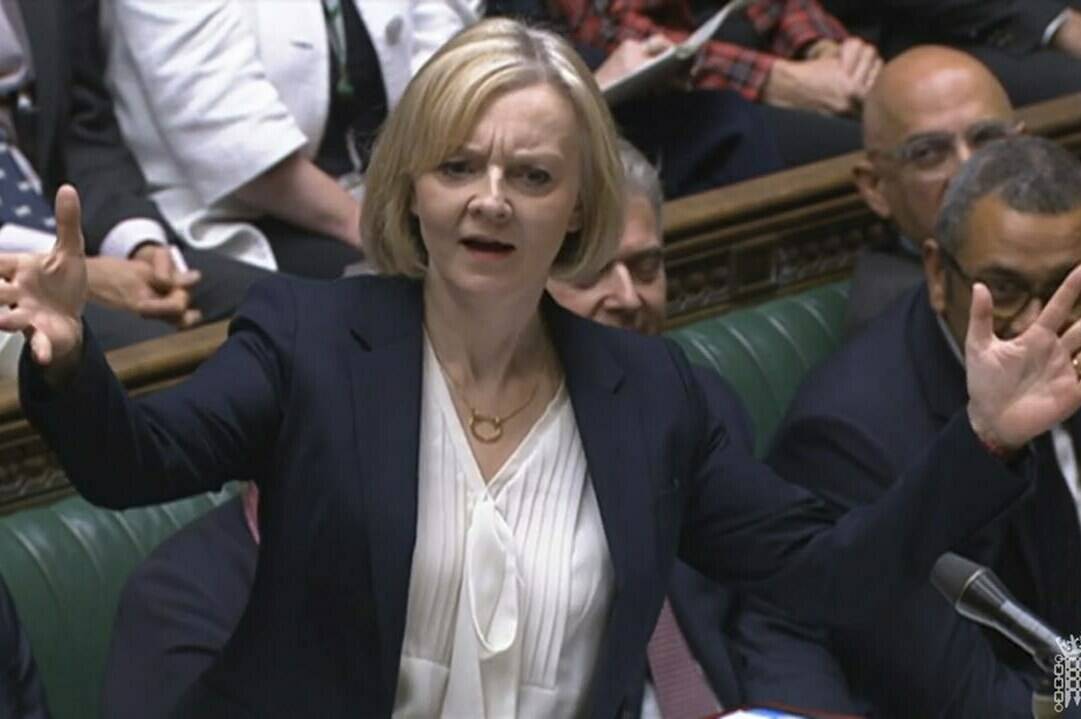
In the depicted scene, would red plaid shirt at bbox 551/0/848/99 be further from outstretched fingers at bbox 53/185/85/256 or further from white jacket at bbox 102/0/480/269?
outstretched fingers at bbox 53/185/85/256

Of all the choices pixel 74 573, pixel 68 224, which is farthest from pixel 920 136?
pixel 68 224

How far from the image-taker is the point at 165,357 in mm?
2180

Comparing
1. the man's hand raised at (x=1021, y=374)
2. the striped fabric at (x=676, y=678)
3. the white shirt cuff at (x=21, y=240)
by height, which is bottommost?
the white shirt cuff at (x=21, y=240)

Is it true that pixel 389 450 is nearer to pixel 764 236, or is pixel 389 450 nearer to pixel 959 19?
pixel 764 236

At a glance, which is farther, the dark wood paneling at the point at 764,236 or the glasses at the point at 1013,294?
the dark wood paneling at the point at 764,236

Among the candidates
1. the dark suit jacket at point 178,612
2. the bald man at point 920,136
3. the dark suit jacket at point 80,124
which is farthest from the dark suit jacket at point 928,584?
the dark suit jacket at point 80,124

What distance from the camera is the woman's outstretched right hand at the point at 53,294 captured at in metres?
1.36

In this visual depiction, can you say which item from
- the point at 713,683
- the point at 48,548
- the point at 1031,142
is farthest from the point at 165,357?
the point at 1031,142

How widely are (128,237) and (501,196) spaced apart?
1.11m

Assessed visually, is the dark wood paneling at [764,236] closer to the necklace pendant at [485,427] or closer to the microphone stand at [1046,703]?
the necklace pendant at [485,427]

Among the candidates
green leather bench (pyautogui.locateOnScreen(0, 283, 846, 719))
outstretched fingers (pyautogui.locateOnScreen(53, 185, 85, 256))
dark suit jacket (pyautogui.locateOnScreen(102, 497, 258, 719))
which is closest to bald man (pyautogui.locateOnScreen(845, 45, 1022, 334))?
green leather bench (pyautogui.locateOnScreen(0, 283, 846, 719))

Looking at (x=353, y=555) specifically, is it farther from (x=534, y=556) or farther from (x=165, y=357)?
(x=165, y=357)

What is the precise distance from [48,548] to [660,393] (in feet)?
2.10

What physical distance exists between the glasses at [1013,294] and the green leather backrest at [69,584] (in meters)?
0.76
